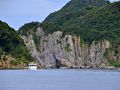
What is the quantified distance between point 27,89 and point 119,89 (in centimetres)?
1994

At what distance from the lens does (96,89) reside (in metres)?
107

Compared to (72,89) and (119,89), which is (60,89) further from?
(119,89)

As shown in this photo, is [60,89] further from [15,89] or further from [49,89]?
[15,89]

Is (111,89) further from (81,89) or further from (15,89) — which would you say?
(15,89)

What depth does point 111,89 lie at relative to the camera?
106 meters

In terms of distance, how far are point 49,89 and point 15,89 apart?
8.40m

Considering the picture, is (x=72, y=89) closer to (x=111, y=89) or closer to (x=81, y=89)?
(x=81, y=89)

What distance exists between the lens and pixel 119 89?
105 m

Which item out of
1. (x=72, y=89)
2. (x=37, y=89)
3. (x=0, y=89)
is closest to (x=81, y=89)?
(x=72, y=89)

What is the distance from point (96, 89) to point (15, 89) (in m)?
17.8

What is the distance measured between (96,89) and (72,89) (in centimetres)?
530

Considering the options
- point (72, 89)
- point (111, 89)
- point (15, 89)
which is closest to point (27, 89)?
point (15, 89)

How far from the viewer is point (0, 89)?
103 m

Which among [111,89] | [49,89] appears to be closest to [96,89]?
[111,89]
